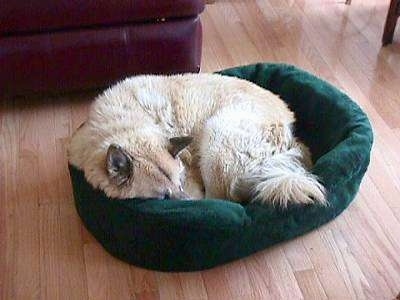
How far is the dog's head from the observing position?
1807 millimetres

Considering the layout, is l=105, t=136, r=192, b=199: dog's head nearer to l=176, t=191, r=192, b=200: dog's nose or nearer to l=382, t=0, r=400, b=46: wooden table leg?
l=176, t=191, r=192, b=200: dog's nose

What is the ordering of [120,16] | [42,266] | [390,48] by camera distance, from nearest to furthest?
[42,266] → [120,16] → [390,48]

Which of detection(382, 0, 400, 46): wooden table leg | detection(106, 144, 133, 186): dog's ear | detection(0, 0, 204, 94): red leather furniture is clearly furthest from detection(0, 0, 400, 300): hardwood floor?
detection(106, 144, 133, 186): dog's ear

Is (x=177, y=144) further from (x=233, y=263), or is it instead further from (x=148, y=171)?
(x=233, y=263)

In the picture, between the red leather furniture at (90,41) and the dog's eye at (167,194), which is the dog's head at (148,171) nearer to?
the dog's eye at (167,194)

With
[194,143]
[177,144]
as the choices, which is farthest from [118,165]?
[194,143]

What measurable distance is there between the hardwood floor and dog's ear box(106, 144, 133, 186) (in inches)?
11.9

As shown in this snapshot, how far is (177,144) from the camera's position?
6.23ft

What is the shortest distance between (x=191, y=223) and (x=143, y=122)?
15.7 inches

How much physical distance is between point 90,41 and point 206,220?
3.17 ft

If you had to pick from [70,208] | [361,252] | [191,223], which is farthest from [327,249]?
[70,208]

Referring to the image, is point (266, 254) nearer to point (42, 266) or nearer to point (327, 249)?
point (327, 249)

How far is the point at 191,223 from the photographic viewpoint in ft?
5.94

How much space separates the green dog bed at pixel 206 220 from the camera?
1827 millimetres
